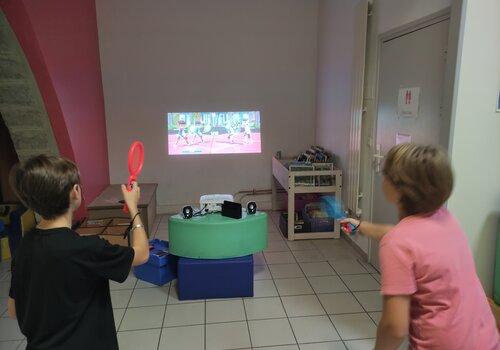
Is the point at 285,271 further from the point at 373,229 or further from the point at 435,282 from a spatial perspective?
the point at 435,282

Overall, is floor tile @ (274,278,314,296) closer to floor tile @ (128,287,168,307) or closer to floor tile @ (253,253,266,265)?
floor tile @ (253,253,266,265)

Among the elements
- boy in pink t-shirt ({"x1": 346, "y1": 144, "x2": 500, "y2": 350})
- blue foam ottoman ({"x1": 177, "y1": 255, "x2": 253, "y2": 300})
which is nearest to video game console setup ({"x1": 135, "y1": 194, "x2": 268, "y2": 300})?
blue foam ottoman ({"x1": 177, "y1": 255, "x2": 253, "y2": 300})

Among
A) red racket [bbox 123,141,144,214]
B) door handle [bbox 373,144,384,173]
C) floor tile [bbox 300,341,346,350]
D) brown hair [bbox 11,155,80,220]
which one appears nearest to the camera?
brown hair [bbox 11,155,80,220]

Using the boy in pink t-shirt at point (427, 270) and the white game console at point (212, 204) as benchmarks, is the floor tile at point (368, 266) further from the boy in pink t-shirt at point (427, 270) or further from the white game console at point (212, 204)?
the boy in pink t-shirt at point (427, 270)

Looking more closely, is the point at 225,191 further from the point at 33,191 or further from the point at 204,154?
the point at 33,191

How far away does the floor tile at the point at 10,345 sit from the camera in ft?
7.75

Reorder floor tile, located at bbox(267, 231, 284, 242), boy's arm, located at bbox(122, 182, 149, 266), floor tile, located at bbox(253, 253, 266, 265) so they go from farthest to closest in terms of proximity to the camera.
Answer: floor tile, located at bbox(267, 231, 284, 242), floor tile, located at bbox(253, 253, 266, 265), boy's arm, located at bbox(122, 182, 149, 266)

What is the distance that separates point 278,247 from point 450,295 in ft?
10.1

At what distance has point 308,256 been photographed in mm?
3758

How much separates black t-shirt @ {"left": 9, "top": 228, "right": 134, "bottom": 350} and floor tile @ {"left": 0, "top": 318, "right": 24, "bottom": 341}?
1.60 meters

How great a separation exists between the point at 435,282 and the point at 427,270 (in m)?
0.04

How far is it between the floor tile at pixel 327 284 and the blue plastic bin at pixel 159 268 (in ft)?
3.96

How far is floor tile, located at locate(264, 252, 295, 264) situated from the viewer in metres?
3.64

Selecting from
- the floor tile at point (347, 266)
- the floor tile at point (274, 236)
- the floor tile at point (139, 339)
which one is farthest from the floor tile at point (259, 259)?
the floor tile at point (139, 339)
